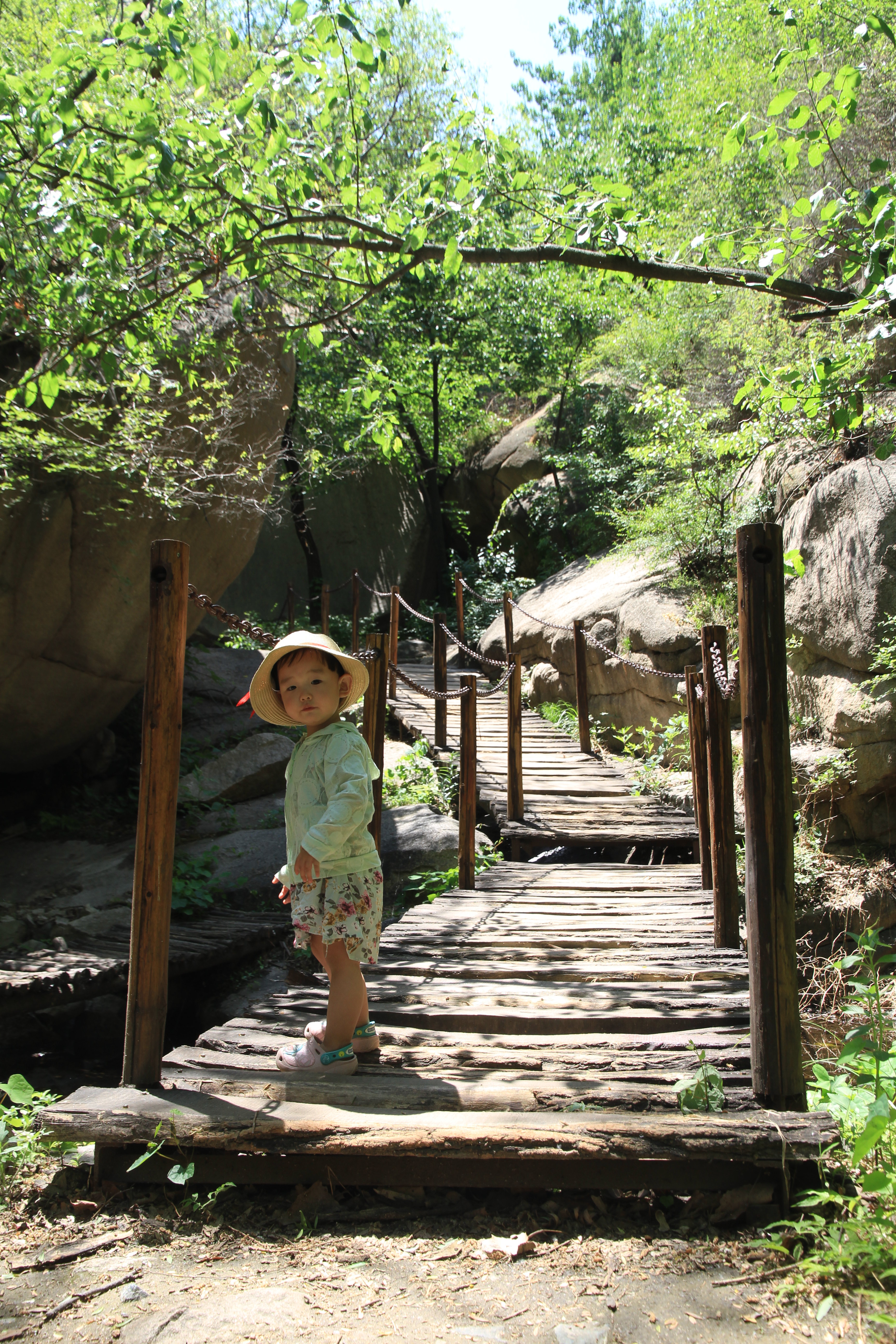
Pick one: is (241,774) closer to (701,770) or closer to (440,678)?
(440,678)

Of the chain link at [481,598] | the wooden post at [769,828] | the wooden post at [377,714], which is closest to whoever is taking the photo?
the wooden post at [769,828]

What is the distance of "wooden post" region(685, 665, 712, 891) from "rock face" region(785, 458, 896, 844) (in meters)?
2.16

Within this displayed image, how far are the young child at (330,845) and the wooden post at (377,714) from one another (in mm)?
1379

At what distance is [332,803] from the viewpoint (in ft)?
9.85

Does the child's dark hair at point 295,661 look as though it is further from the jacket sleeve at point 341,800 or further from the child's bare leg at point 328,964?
the child's bare leg at point 328,964

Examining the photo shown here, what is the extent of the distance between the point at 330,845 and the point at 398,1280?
120 cm

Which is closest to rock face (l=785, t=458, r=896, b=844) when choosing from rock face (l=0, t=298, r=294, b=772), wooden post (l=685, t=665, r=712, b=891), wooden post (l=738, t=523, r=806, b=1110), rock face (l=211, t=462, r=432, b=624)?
wooden post (l=685, t=665, r=712, b=891)

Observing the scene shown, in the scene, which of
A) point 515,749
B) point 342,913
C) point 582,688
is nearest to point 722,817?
point 342,913

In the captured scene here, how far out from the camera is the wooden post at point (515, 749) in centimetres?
752

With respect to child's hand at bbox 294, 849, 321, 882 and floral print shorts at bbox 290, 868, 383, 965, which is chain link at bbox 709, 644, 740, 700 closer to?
floral print shorts at bbox 290, 868, 383, 965

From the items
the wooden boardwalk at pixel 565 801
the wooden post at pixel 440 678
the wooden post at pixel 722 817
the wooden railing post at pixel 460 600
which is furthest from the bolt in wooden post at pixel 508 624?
the wooden post at pixel 722 817

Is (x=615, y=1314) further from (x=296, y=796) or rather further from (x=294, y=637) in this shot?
(x=294, y=637)

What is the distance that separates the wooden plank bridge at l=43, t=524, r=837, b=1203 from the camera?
2518 millimetres

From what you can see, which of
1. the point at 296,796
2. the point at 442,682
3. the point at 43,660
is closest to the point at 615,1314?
the point at 296,796
